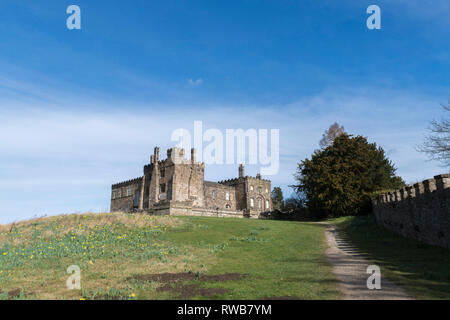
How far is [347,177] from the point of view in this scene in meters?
38.4

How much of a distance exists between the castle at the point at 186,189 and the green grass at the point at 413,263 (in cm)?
2348

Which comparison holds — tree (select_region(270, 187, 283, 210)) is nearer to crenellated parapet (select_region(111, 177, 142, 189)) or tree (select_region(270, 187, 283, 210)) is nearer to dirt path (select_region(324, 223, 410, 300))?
crenellated parapet (select_region(111, 177, 142, 189))

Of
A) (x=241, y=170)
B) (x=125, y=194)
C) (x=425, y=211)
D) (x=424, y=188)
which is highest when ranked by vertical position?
(x=241, y=170)

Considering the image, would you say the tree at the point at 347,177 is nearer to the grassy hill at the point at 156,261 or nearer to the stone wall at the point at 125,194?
the grassy hill at the point at 156,261

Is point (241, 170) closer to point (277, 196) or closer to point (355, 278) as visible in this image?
point (277, 196)

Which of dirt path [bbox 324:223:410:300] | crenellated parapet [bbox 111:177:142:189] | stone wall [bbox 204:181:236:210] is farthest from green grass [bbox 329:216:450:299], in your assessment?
crenellated parapet [bbox 111:177:142:189]

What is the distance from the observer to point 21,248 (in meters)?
16.9

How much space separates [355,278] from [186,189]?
42.7 m

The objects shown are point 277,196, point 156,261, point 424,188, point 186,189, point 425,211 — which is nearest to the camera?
point 156,261

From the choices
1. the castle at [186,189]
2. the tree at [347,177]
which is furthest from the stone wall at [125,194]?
the tree at [347,177]

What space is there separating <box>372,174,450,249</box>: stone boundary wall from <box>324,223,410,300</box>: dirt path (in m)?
3.30

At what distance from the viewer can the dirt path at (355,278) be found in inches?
289

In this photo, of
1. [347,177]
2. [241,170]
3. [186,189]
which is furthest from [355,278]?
[241,170]
